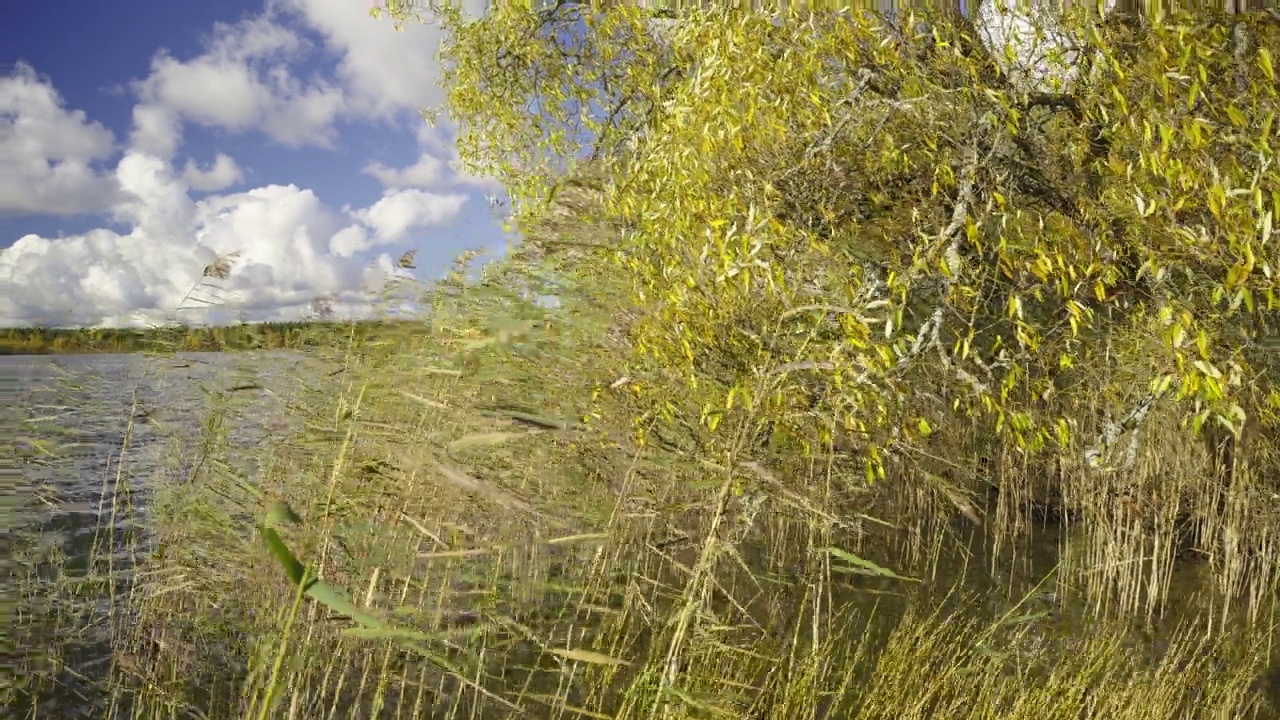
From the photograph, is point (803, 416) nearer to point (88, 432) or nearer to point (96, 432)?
point (88, 432)

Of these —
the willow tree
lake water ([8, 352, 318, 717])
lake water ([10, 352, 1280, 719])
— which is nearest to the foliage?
the willow tree

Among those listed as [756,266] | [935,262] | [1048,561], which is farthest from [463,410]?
[1048,561]

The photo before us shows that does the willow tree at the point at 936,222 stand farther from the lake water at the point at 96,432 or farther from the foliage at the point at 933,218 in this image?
the lake water at the point at 96,432

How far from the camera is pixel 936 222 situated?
539cm

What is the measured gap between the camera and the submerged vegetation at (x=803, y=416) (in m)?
3.69

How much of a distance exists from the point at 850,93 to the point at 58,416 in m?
5.59

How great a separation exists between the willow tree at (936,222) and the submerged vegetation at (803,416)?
0.03 meters

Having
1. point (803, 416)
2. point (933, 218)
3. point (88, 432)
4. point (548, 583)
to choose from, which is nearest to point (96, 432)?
point (88, 432)

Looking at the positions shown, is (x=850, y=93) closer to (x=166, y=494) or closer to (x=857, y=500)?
(x=857, y=500)

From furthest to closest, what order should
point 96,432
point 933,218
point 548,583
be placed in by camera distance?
point 96,432 → point 933,218 → point 548,583

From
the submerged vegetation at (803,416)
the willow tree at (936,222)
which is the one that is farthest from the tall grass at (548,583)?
the willow tree at (936,222)

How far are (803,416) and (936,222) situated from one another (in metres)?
1.59

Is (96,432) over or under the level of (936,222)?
under

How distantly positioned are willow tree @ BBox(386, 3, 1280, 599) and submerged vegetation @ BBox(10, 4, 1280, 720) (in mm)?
35
